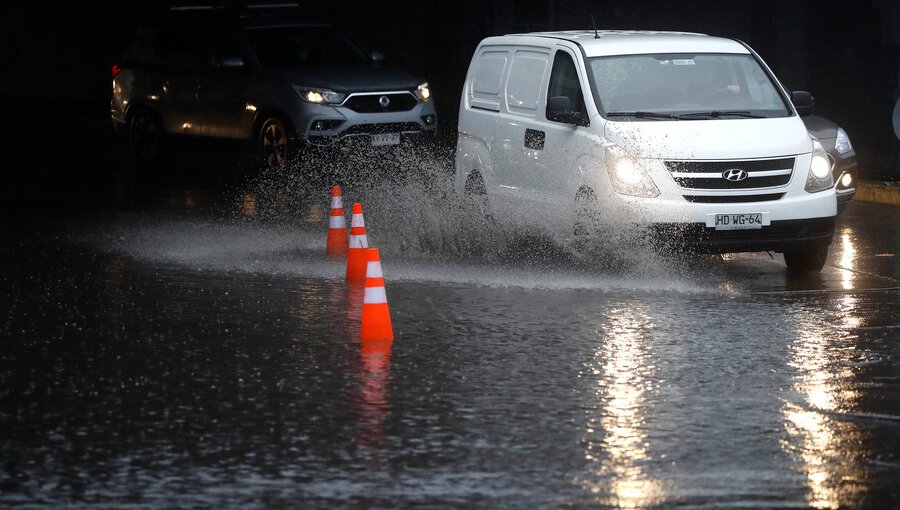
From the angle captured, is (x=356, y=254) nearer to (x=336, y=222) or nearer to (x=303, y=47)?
(x=336, y=222)

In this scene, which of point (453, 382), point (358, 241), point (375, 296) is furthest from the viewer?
point (358, 241)

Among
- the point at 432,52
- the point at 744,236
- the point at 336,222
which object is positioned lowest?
the point at 336,222

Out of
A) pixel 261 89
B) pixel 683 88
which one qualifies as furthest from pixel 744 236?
pixel 261 89

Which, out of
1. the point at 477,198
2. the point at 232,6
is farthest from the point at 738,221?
the point at 232,6

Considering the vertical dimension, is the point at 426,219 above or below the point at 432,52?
below

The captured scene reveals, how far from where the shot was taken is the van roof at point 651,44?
44.7 feet

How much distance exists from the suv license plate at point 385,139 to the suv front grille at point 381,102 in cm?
28

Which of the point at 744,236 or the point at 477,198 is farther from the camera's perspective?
the point at 477,198

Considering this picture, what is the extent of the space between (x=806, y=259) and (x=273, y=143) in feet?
30.7

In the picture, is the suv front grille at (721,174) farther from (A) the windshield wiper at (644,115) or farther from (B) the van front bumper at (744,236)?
(A) the windshield wiper at (644,115)

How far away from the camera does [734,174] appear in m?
12.5

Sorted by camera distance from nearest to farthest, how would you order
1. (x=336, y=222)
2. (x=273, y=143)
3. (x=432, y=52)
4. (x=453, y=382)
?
1. (x=453, y=382)
2. (x=336, y=222)
3. (x=273, y=143)
4. (x=432, y=52)

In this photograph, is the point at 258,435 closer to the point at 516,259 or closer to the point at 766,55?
the point at 516,259

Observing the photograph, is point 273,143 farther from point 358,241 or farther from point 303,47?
point 358,241
